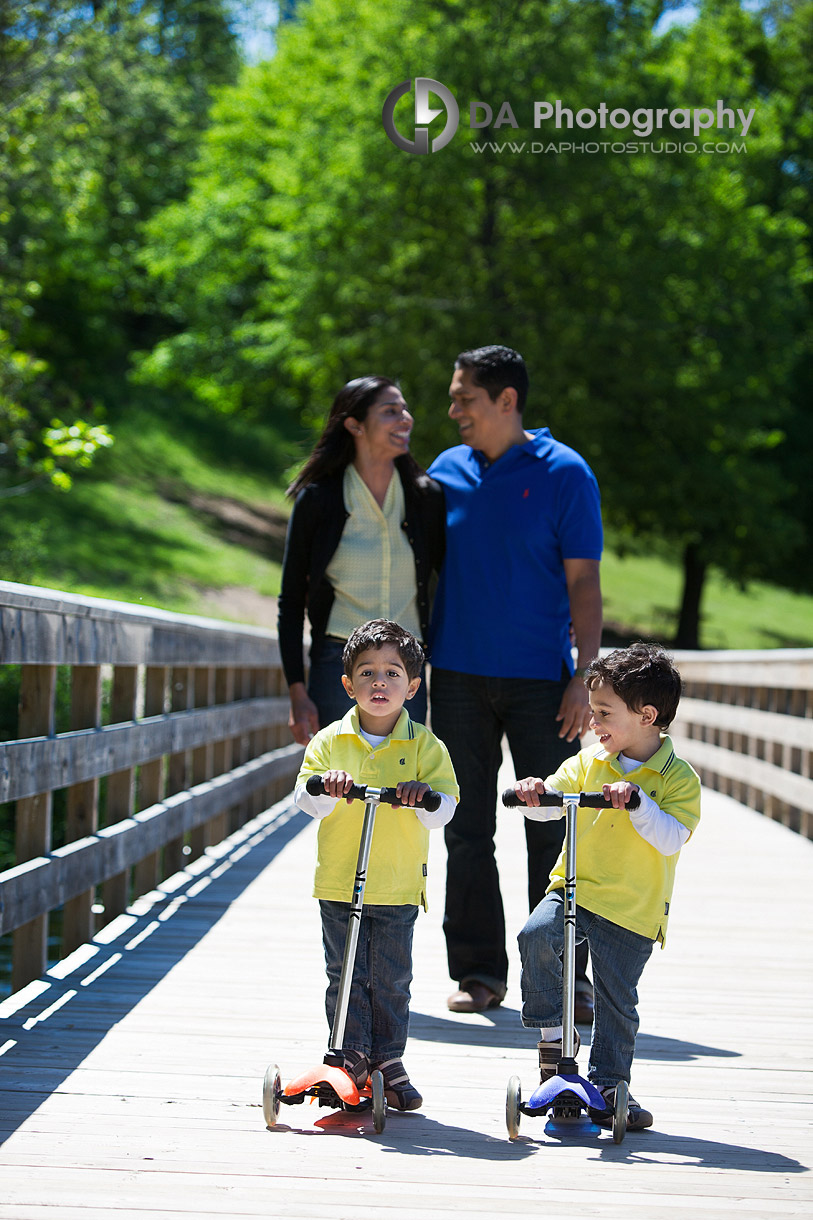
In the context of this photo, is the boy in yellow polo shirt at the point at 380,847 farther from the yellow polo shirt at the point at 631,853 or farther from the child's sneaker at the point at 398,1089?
the yellow polo shirt at the point at 631,853

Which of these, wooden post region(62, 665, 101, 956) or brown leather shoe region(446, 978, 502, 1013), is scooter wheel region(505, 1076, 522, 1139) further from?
wooden post region(62, 665, 101, 956)

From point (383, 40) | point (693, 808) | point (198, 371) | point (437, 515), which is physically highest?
point (383, 40)

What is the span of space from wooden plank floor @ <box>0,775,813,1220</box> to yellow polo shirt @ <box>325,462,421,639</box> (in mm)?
1147

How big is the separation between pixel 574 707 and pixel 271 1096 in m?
1.51

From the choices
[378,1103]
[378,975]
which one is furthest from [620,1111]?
[378,975]

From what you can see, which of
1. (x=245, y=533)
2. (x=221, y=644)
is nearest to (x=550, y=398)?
(x=245, y=533)

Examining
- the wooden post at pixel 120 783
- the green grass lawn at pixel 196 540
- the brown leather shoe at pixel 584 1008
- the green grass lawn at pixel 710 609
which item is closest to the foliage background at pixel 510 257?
the green grass lawn at pixel 196 540

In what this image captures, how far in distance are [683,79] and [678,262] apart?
3.97 metres

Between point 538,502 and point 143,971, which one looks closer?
point 538,502

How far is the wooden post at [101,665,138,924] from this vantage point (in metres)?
4.82

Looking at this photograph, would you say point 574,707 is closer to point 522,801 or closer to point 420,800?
point 522,801

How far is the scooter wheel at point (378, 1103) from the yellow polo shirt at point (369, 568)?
1.38m

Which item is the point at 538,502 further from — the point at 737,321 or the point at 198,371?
the point at 198,371

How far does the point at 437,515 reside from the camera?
415 cm
